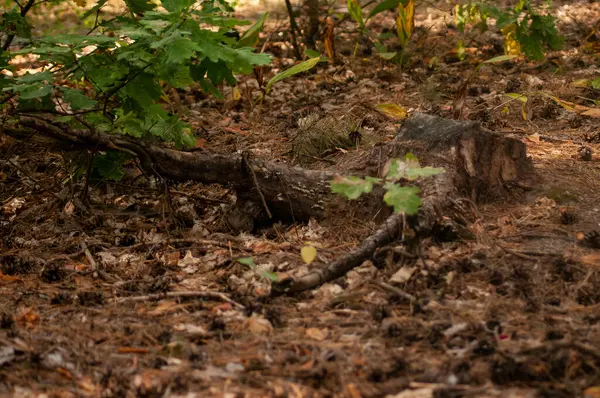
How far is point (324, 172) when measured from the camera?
143 inches

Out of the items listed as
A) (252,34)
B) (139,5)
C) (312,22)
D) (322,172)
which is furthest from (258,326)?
(312,22)

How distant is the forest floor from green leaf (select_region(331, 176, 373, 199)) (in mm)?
383

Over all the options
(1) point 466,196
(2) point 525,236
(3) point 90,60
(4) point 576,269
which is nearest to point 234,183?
(3) point 90,60

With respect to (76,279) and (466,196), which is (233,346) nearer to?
(76,279)

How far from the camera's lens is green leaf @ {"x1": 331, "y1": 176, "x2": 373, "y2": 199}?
104 inches

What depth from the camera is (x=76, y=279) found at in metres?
3.12

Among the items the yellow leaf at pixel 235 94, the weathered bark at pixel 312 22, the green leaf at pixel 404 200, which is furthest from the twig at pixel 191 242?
the weathered bark at pixel 312 22

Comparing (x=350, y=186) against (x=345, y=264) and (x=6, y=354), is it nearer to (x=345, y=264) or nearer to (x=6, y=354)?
(x=345, y=264)

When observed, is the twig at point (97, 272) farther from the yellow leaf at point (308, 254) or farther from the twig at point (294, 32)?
the twig at point (294, 32)

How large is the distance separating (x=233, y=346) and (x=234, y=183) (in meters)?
1.30

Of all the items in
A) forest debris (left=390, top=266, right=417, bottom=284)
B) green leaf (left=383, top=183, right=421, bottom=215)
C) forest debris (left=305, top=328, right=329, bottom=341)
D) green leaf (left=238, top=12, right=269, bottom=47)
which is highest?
A: green leaf (left=238, top=12, right=269, bottom=47)

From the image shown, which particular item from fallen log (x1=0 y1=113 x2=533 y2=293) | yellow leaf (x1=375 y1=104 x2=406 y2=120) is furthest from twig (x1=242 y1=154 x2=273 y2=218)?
yellow leaf (x1=375 y1=104 x2=406 y2=120)

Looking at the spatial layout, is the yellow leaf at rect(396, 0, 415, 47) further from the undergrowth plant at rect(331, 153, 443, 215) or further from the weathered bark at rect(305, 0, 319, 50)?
the undergrowth plant at rect(331, 153, 443, 215)

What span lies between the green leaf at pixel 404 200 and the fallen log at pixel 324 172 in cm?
73
